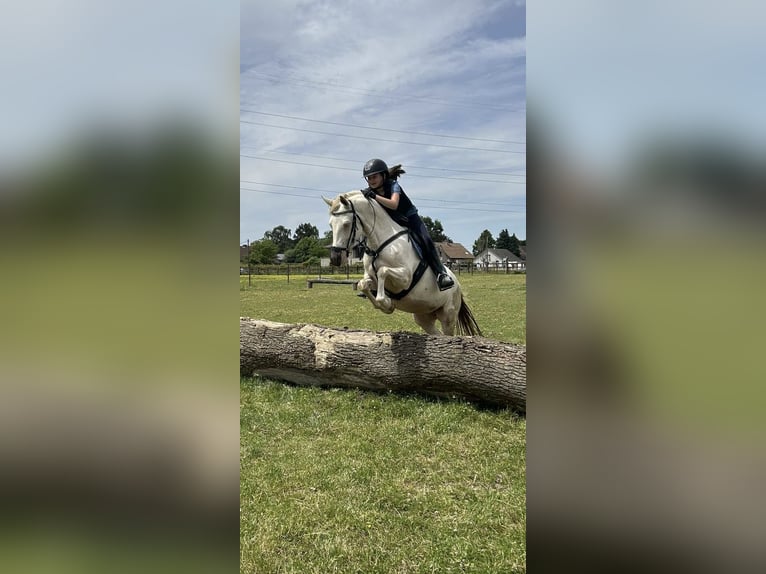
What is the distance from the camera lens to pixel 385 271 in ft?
17.4

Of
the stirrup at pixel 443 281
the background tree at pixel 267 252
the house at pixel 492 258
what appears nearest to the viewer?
the stirrup at pixel 443 281

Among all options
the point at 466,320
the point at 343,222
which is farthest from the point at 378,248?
the point at 466,320

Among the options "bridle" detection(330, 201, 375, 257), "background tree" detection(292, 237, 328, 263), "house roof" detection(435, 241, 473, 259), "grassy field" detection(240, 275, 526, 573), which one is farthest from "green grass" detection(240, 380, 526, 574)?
"house roof" detection(435, 241, 473, 259)

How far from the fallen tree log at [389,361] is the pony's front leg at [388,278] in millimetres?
376

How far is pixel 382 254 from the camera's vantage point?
5.40 m

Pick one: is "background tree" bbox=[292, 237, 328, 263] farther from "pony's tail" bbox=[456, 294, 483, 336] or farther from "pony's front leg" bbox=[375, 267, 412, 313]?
"pony's front leg" bbox=[375, 267, 412, 313]

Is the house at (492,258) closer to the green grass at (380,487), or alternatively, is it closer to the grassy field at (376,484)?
the grassy field at (376,484)

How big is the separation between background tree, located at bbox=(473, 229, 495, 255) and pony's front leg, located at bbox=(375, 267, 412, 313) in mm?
46983

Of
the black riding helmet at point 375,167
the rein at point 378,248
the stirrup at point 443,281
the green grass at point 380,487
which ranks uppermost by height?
the black riding helmet at point 375,167

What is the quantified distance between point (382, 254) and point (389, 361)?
116 cm

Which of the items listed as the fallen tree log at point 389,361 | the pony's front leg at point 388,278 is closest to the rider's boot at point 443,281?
the pony's front leg at point 388,278

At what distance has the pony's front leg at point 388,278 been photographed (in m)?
5.32
